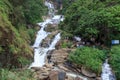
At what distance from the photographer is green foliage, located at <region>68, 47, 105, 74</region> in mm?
21263

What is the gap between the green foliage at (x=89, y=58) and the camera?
21263 millimetres

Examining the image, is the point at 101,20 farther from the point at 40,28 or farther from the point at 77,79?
the point at 40,28

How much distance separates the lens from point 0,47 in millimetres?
19719

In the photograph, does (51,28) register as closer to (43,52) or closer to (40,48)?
(40,48)

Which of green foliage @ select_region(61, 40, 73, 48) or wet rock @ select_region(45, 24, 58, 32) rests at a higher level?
wet rock @ select_region(45, 24, 58, 32)

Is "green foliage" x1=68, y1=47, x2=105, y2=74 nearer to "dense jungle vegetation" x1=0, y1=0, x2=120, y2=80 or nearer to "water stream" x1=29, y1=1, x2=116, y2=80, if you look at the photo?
"dense jungle vegetation" x1=0, y1=0, x2=120, y2=80

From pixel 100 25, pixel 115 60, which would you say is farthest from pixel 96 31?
pixel 115 60

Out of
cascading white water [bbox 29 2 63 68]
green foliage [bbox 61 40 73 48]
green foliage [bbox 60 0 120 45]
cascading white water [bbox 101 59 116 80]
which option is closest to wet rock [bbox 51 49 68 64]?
cascading white water [bbox 29 2 63 68]

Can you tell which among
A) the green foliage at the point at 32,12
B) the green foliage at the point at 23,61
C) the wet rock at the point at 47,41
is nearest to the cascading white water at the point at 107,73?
the green foliage at the point at 23,61

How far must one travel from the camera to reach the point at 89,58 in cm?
2242

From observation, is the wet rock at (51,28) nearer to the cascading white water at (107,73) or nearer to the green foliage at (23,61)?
the green foliage at (23,61)

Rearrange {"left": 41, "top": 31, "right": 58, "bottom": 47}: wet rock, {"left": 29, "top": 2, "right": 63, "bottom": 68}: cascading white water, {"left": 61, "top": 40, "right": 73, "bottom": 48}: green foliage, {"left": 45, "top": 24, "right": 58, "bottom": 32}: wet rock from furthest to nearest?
{"left": 45, "top": 24, "right": 58, "bottom": 32}: wet rock
{"left": 41, "top": 31, "right": 58, "bottom": 47}: wet rock
{"left": 61, "top": 40, "right": 73, "bottom": 48}: green foliage
{"left": 29, "top": 2, "right": 63, "bottom": 68}: cascading white water

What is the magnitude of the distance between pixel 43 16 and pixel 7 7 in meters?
17.9

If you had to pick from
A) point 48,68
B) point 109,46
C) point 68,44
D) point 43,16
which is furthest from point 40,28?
point 48,68
